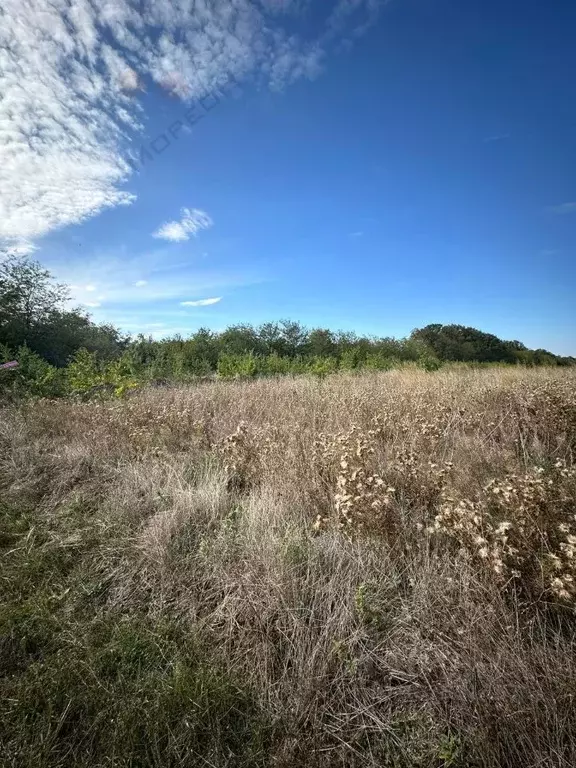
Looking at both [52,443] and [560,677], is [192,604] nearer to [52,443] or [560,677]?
[560,677]

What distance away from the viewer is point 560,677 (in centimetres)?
136

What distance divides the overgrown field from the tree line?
18.9 feet

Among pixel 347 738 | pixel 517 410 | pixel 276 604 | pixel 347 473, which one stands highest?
pixel 517 410

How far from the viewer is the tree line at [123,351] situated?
8.94 metres

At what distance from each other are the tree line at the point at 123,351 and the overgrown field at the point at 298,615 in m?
5.75

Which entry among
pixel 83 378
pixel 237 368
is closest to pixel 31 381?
pixel 83 378

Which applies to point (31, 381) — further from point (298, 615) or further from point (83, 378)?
point (298, 615)

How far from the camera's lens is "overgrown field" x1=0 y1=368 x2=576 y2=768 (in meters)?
1.32

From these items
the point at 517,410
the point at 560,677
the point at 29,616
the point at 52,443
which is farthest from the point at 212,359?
the point at 560,677

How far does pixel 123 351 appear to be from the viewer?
16156 mm

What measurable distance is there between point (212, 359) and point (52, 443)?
12.5m

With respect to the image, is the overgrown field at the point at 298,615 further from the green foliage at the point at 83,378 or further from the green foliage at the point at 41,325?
the green foliage at the point at 41,325

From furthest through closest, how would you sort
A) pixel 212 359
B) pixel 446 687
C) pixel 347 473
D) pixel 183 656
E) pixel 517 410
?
pixel 212 359, pixel 517 410, pixel 347 473, pixel 183 656, pixel 446 687

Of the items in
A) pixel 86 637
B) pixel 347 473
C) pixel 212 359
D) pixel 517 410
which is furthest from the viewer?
pixel 212 359
